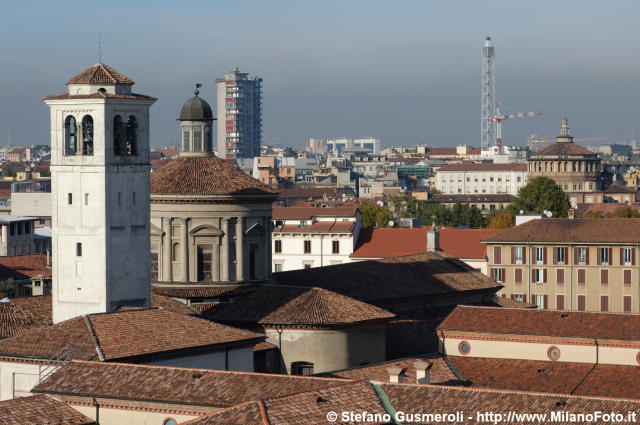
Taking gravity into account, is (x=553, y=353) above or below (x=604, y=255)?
below

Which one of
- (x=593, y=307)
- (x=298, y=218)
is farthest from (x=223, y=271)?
(x=298, y=218)

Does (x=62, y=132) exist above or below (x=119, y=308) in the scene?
above

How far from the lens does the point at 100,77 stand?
175 feet

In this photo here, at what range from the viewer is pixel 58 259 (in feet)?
175

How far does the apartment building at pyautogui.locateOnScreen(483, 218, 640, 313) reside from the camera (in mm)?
98438

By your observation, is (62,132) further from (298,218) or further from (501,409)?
(298,218)

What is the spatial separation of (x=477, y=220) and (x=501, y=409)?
125866 millimetres

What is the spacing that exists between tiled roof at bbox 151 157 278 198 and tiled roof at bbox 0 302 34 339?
895cm

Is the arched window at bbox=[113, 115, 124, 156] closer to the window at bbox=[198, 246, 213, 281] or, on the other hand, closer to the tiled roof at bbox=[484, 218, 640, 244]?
the window at bbox=[198, 246, 213, 281]

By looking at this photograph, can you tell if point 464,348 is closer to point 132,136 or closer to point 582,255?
point 132,136

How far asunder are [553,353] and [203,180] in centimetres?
1537

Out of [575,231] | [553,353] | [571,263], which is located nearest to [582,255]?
[571,263]

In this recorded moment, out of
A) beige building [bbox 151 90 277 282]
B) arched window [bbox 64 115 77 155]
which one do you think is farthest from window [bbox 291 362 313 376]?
arched window [bbox 64 115 77 155]

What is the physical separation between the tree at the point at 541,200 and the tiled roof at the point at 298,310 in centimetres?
9797
